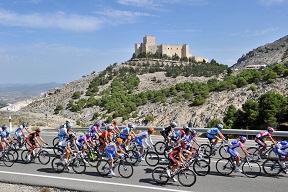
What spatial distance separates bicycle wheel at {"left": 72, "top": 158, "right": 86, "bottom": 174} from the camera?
1161cm

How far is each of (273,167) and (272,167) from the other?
0.04 metres

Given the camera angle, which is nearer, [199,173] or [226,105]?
[199,173]

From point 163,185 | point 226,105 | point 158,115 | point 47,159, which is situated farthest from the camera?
point 158,115

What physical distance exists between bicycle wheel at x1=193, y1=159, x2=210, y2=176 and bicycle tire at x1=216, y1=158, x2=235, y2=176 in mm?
505

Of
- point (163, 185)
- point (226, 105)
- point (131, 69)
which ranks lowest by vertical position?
point (163, 185)

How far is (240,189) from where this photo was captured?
9.39 meters

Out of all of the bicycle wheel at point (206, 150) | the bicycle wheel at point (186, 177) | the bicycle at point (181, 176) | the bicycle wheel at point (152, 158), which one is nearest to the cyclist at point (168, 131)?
the bicycle wheel at point (152, 158)

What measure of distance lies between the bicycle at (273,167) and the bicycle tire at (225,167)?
1168 millimetres

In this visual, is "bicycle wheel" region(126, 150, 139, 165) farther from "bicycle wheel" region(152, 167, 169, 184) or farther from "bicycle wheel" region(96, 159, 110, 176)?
"bicycle wheel" region(152, 167, 169, 184)

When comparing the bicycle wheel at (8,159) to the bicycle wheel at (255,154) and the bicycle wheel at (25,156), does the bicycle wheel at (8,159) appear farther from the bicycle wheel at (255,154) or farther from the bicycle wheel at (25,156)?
the bicycle wheel at (255,154)

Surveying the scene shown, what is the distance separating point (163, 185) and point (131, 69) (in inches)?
3059

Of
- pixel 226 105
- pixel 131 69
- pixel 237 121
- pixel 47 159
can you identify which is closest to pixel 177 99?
pixel 226 105

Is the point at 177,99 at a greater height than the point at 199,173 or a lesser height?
greater

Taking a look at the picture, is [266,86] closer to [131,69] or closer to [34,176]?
[34,176]
